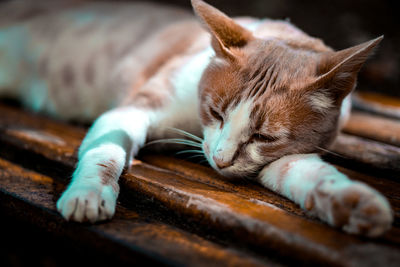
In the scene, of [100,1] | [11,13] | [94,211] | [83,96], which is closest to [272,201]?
[94,211]

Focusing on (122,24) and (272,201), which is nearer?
(272,201)

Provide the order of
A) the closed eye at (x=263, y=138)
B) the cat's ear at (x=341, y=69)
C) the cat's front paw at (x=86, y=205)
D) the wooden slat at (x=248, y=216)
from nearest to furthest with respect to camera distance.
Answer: the wooden slat at (x=248, y=216), the cat's front paw at (x=86, y=205), the cat's ear at (x=341, y=69), the closed eye at (x=263, y=138)

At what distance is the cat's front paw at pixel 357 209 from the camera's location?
3.02 feet

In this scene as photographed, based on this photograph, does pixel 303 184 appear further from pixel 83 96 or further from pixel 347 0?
pixel 347 0

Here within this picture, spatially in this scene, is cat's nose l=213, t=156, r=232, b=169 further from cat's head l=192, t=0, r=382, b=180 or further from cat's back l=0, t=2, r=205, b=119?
cat's back l=0, t=2, r=205, b=119

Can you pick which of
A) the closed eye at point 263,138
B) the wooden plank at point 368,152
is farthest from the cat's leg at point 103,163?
the wooden plank at point 368,152

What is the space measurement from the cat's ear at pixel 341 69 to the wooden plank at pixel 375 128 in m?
0.74

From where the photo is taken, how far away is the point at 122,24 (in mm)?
2348

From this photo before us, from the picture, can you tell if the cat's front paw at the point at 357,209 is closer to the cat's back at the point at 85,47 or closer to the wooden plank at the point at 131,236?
the wooden plank at the point at 131,236

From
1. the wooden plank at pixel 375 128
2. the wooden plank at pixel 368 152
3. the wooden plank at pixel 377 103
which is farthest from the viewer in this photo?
the wooden plank at pixel 377 103

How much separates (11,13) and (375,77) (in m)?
3.06

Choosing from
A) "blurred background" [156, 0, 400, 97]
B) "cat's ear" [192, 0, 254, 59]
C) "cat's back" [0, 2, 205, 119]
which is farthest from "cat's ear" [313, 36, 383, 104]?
"blurred background" [156, 0, 400, 97]

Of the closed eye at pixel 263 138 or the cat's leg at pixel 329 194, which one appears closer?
the cat's leg at pixel 329 194

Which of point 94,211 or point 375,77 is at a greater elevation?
point 375,77
